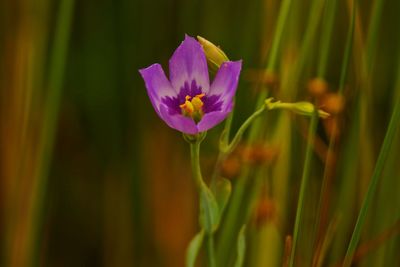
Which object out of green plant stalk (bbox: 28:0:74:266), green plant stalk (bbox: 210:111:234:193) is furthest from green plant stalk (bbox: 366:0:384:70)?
green plant stalk (bbox: 28:0:74:266)

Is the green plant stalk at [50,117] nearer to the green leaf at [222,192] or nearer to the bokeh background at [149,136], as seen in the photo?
the bokeh background at [149,136]

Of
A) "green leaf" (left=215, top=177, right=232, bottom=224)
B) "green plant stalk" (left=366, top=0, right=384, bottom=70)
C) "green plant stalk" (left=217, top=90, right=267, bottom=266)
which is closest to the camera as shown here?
"green leaf" (left=215, top=177, right=232, bottom=224)

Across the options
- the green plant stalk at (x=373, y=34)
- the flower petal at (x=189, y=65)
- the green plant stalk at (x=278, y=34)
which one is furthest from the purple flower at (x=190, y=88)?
the green plant stalk at (x=373, y=34)

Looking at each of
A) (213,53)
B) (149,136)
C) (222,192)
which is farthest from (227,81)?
(149,136)

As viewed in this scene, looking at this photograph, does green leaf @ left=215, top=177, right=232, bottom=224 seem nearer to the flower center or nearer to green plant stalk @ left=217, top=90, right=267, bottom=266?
the flower center

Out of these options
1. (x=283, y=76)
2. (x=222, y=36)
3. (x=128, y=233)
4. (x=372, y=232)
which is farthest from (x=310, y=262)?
(x=222, y=36)
